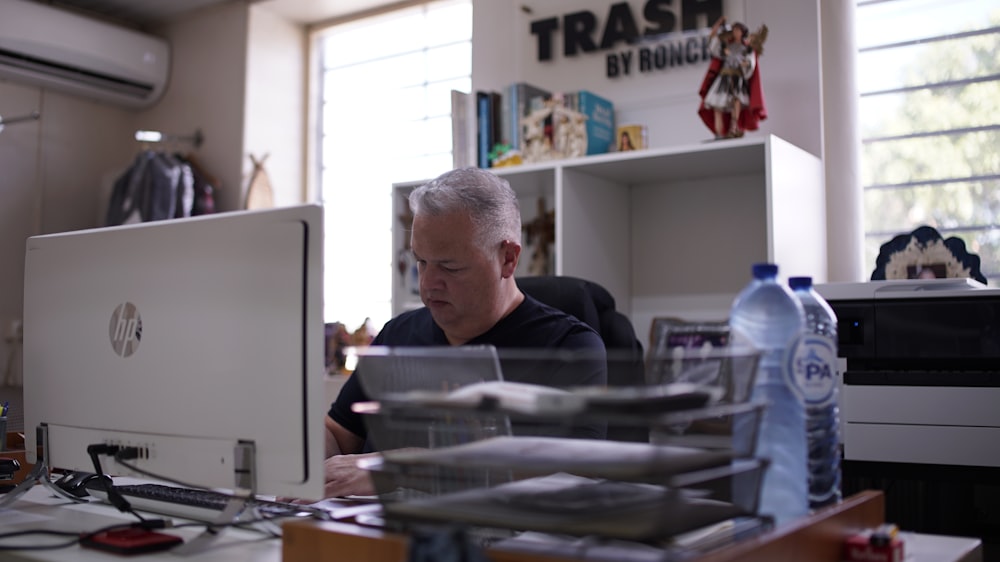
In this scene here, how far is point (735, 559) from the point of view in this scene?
845 mm

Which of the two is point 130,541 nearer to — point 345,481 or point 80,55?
point 345,481

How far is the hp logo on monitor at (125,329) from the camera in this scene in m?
1.37

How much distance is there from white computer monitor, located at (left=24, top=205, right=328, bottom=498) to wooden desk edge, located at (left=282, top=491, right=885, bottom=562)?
0.42 feet

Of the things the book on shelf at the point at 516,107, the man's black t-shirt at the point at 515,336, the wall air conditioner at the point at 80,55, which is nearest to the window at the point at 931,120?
the book on shelf at the point at 516,107

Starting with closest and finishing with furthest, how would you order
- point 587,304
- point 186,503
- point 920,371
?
point 186,503
point 920,371
point 587,304

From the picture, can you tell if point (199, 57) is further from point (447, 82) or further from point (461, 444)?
point (461, 444)

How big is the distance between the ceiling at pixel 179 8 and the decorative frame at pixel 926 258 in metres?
2.55

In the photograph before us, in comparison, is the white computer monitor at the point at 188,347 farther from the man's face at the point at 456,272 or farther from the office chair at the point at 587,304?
the office chair at the point at 587,304

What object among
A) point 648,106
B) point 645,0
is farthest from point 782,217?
point 645,0

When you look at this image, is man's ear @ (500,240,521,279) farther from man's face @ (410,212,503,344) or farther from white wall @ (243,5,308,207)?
white wall @ (243,5,308,207)

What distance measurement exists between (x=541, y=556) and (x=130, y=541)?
2.05 feet

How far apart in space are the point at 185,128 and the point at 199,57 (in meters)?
0.35

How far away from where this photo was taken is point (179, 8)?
14.5 ft

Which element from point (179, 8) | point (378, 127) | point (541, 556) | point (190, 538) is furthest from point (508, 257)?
point (179, 8)
